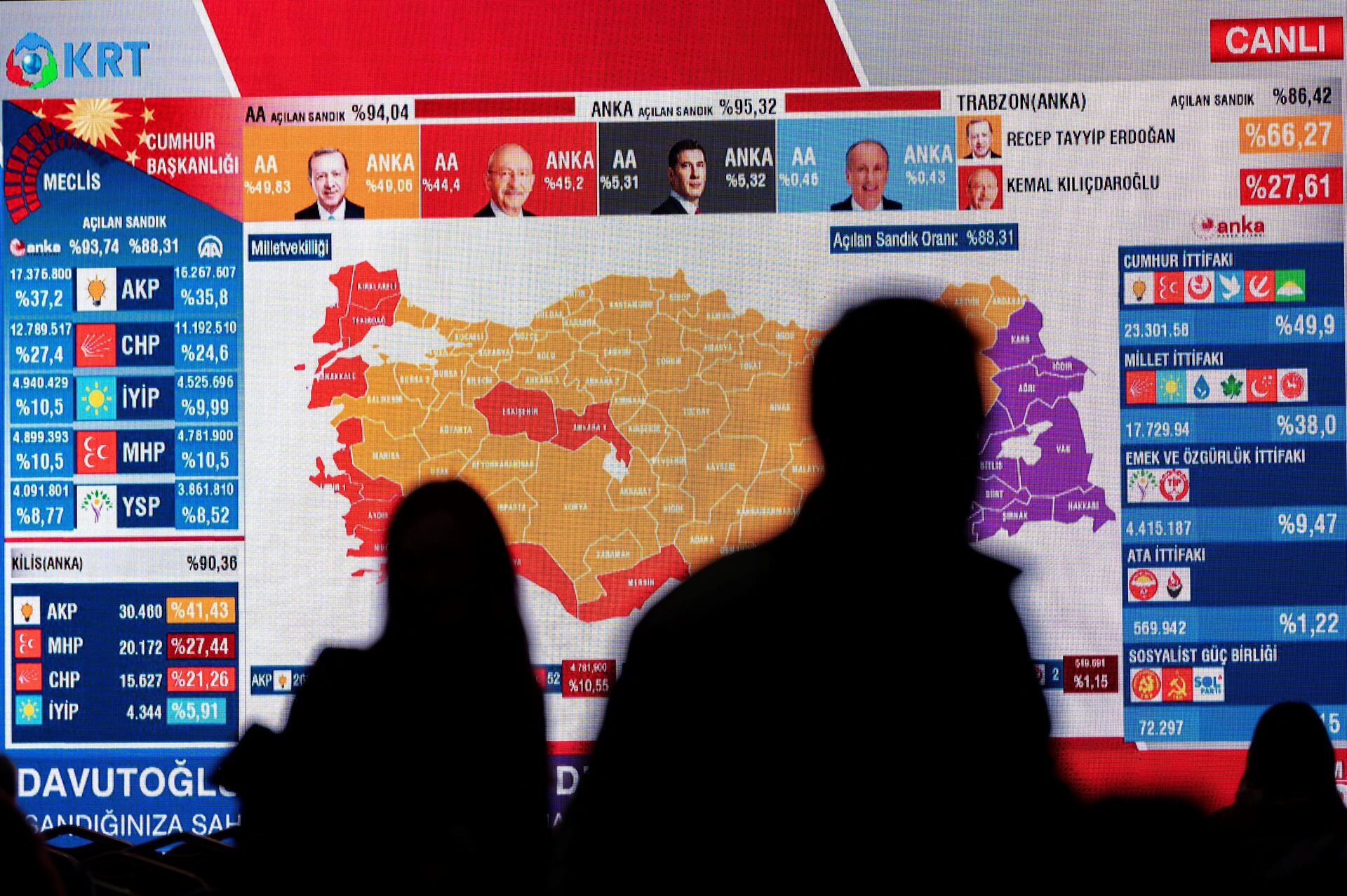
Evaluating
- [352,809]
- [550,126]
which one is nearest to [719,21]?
[550,126]

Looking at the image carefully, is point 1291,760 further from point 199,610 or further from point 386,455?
point 199,610

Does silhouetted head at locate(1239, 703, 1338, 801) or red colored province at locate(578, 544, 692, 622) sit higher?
red colored province at locate(578, 544, 692, 622)

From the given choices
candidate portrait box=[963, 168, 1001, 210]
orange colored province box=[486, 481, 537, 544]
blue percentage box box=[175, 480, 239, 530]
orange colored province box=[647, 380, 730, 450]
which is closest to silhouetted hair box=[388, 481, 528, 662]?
orange colored province box=[486, 481, 537, 544]

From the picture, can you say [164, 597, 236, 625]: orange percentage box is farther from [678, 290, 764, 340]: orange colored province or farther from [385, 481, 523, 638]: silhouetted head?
[678, 290, 764, 340]: orange colored province

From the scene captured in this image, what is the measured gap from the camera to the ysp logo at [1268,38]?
2818mm

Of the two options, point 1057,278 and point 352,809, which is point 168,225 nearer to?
point 352,809

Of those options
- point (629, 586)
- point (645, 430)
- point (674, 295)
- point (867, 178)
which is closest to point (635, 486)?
point (645, 430)

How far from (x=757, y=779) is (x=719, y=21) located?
2217 millimetres

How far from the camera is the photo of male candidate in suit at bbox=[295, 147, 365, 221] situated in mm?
2883

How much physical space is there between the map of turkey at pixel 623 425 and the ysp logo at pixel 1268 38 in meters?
0.76

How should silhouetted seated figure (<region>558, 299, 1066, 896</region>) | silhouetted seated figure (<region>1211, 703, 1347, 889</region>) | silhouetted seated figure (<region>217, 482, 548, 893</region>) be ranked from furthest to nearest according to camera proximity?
1. silhouetted seated figure (<region>217, 482, 548, 893</region>)
2. silhouetted seated figure (<region>1211, 703, 1347, 889</region>)
3. silhouetted seated figure (<region>558, 299, 1066, 896</region>)

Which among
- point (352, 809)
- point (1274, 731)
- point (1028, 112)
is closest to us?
point (352, 809)

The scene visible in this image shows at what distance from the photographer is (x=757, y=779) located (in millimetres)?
1049

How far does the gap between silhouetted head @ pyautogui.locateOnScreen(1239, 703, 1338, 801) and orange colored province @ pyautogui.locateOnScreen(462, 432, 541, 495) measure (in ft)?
5.50
